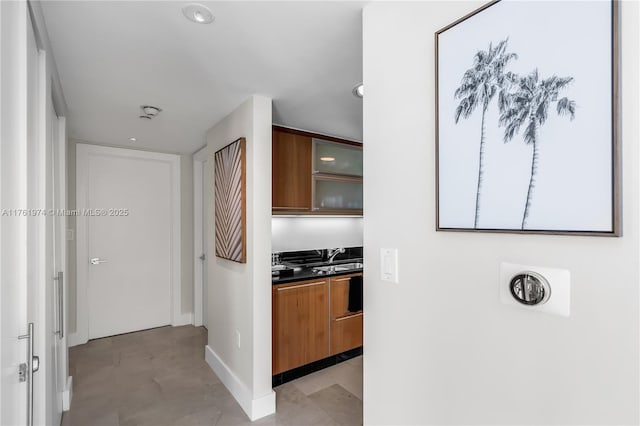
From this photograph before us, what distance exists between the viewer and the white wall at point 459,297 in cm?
71

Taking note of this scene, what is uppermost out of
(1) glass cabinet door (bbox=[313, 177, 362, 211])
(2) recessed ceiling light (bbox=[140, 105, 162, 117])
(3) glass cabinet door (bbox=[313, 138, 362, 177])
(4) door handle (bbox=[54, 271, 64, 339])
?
(2) recessed ceiling light (bbox=[140, 105, 162, 117])

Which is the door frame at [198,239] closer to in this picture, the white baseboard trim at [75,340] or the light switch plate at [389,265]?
the white baseboard trim at [75,340]

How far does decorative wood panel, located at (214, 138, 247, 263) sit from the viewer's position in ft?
8.21

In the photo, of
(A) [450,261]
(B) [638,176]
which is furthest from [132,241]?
(B) [638,176]

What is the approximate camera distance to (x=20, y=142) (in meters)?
1.11

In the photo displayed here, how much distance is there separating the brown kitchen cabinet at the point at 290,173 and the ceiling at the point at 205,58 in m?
0.23

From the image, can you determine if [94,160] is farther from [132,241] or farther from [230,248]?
[230,248]

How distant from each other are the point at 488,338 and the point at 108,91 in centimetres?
267

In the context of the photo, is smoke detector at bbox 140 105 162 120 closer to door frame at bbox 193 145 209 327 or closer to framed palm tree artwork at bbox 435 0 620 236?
door frame at bbox 193 145 209 327

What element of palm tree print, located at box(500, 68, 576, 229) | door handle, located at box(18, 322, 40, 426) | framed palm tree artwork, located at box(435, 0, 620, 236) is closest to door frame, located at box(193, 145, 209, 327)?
door handle, located at box(18, 322, 40, 426)

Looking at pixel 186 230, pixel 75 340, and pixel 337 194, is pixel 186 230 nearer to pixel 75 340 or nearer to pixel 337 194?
pixel 75 340

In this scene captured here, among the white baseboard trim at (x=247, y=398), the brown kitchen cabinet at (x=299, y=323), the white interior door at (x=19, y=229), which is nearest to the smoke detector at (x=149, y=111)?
the white interior door at (x=19, y=229)

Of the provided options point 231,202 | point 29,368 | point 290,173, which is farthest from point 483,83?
point 290,173

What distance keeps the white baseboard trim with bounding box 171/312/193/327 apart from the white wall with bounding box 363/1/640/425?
3710 mm
